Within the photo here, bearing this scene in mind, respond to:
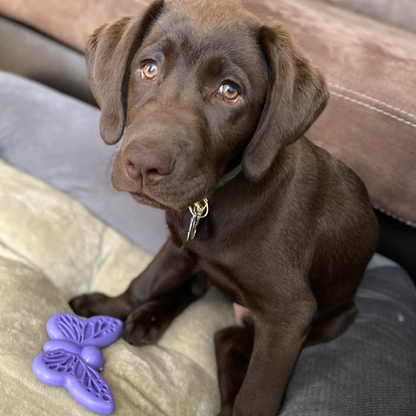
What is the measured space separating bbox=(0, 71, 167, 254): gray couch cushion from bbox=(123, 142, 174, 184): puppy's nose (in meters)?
1.12

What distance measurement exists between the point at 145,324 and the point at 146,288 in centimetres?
17

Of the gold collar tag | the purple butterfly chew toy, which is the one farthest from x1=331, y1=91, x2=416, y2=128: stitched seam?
the purple butterfly chew toy

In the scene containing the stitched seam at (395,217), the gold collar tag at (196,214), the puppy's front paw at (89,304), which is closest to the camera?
the gold collar tag at (196,214)

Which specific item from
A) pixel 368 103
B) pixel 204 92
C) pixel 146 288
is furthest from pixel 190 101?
pixel 368 103

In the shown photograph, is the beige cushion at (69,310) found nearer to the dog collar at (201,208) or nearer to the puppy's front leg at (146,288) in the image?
the puppy's front leg at (146,288)

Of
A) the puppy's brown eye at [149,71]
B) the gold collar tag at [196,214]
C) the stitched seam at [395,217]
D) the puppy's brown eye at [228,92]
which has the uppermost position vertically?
the puppy's brown eye at [228,92]

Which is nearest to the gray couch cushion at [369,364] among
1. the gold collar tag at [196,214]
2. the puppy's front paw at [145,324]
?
the puppy's front paw at [145,324]

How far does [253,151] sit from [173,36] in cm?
37

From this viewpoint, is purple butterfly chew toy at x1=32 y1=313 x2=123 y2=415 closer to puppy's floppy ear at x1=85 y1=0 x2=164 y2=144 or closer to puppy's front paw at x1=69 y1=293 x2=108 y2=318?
puppy's front paw at x1=69 y1=293 x2=108 y2=318

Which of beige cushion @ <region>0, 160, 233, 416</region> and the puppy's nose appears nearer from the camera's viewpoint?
the puppy's nose

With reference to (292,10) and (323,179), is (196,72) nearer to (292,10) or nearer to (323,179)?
(323,179)

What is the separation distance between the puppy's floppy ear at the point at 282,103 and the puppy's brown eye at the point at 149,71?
0.30m

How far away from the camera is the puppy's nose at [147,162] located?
1167 millimetres

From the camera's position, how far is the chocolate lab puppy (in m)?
1.30
